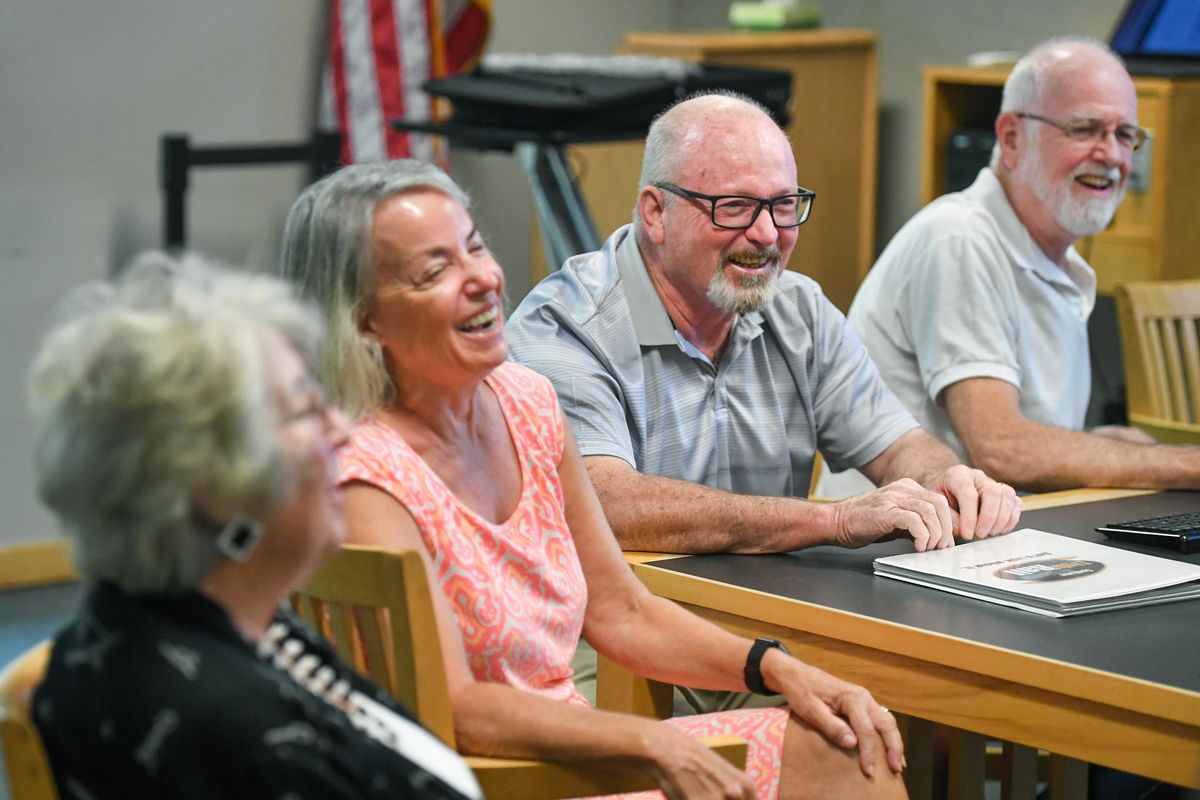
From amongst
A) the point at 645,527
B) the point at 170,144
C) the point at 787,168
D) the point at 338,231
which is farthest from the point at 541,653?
the point at 170,144

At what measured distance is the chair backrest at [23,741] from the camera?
1.12 meters

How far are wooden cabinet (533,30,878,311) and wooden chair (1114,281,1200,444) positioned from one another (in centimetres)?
174

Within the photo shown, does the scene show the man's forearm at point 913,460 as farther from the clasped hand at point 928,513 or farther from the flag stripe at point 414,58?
the flag stripe at point 414,58

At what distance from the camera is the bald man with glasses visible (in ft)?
7.38

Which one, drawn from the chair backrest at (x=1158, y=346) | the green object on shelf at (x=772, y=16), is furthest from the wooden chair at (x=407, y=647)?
the green object on shelf at (x=772, y=16)

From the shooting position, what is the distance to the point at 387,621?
1.49 metres

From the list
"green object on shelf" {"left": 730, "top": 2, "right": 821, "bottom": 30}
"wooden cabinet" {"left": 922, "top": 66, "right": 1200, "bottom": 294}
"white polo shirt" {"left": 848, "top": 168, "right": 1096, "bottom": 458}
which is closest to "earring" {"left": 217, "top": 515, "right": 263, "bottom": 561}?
"white polo shirt" {"left": 848, "top": 168, "right": 1096, "bottom": 458}

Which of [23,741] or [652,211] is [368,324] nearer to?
[23,741]

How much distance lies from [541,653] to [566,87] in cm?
236

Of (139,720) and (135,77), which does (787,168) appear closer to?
(139,720)

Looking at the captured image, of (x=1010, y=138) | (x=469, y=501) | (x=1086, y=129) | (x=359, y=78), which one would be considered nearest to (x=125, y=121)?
(x=359, y=78)

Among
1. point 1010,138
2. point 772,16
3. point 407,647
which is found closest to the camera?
point 407,647

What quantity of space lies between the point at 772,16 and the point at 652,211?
263 centimetres

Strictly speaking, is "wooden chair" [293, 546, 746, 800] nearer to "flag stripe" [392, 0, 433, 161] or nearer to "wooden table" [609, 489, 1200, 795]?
"wooden table" [609, 489, 1200, 795]
